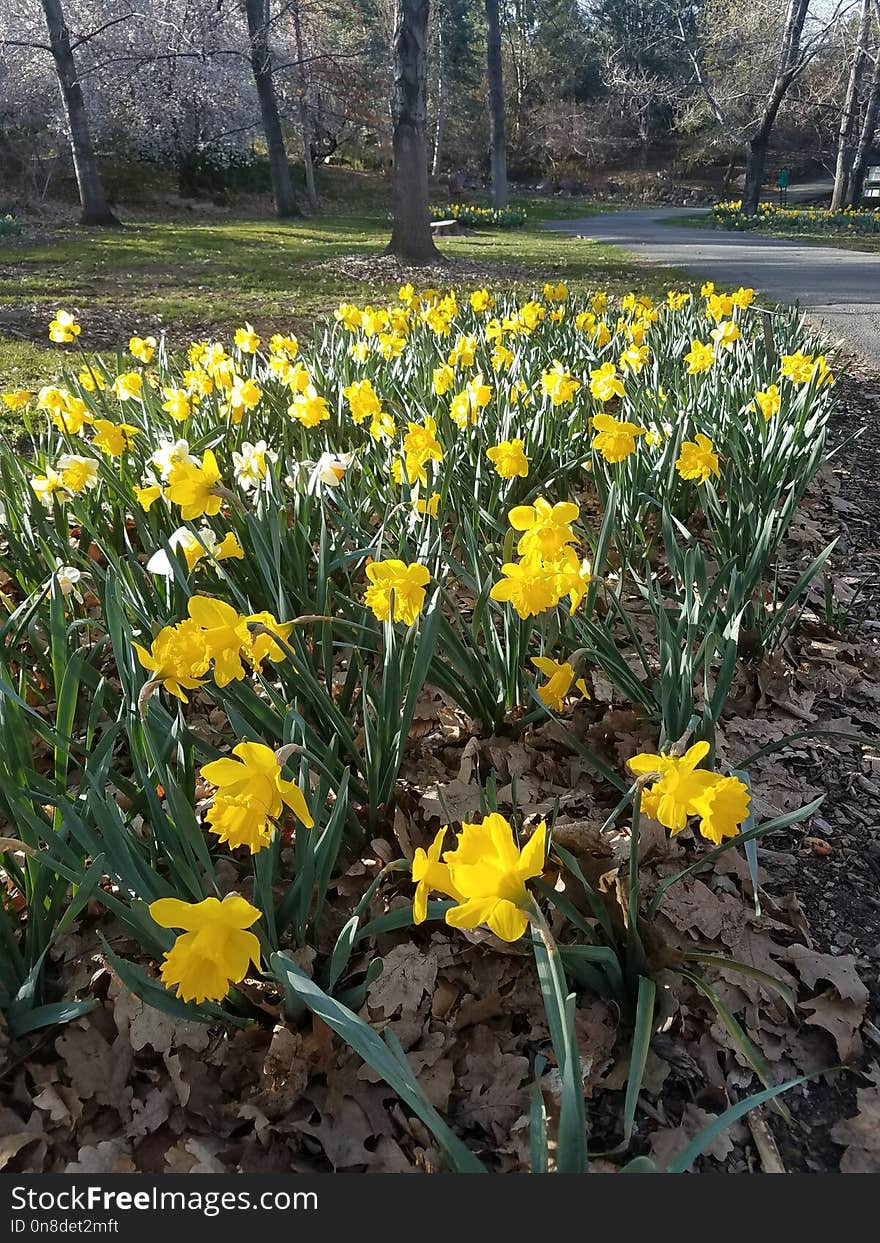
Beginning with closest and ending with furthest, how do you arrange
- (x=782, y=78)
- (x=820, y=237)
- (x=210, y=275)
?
(x=210, y=275), (x=820, y=237), (x=782, y=78)

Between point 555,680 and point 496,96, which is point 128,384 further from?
point 496,96

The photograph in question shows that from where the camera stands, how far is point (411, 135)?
974 cm

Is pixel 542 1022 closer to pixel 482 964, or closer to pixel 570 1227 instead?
pixel 482 964

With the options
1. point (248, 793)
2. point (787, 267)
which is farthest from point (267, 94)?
point (248, 793)

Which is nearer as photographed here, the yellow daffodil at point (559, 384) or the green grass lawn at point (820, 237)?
the yellow daffodil at point (559, 384)

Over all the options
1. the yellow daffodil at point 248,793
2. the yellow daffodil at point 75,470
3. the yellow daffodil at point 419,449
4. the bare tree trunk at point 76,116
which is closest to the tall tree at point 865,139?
the bare tree trunk at point 76,116

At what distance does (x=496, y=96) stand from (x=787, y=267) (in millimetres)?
12270

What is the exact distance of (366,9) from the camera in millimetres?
29594

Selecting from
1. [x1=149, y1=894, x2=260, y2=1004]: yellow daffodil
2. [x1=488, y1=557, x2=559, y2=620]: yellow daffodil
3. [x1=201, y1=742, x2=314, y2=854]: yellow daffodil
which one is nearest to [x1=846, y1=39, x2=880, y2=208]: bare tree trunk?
[x1=488, y1=557, x2=559, y2=620]: yellow daffodil

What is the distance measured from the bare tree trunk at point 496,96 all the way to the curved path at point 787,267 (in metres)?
2.88

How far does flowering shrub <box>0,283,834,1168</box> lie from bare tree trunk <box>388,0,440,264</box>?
789 centimetres

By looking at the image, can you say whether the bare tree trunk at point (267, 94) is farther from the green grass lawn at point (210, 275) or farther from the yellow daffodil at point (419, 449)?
the yellow daffodil at point (419, 449)

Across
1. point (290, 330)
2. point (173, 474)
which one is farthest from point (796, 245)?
point (173, 474)

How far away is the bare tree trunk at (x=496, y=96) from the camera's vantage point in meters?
18.6
